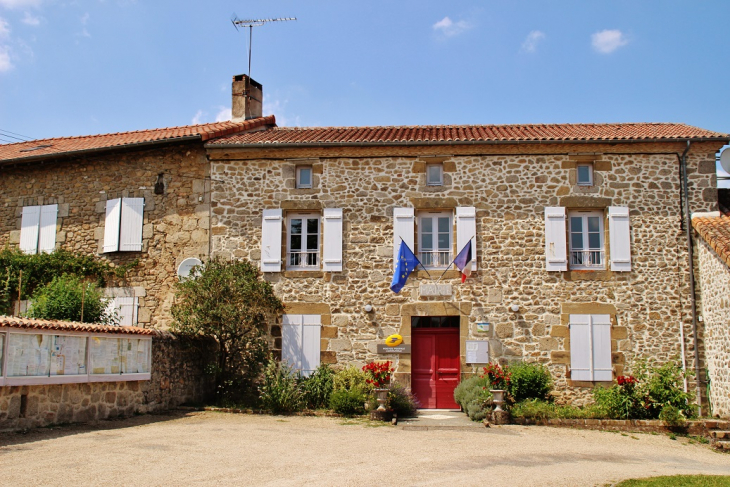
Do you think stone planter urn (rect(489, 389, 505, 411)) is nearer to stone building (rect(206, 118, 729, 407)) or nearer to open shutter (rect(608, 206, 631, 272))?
stone building (rect(206, 118, 729, 407))

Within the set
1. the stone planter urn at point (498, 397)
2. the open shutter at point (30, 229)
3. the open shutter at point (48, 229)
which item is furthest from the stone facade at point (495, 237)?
the open shutter at point (30, 229)

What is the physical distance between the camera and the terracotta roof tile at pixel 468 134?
12.9 metres

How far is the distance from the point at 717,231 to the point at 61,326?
10.4m

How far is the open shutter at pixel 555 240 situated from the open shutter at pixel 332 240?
12.3 feet

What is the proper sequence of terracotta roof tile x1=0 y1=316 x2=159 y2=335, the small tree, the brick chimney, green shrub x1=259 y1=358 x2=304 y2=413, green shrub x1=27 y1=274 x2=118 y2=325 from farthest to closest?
the brick chimney
the small tree
green shrub x1=259 y1=358 x2=304 y2=413
green shrub x1=27 y1=274 x2=118 y2=325
terracotta roof tile x1=0 y1=316 x2=159 y2=335

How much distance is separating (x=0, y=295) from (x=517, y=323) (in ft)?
32.0

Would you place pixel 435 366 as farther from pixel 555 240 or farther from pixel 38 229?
pixel 38 229

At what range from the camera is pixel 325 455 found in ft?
25.5

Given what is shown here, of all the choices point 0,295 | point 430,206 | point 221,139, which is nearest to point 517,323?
point 430,206

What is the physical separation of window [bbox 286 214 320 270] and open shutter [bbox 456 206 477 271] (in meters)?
2.63

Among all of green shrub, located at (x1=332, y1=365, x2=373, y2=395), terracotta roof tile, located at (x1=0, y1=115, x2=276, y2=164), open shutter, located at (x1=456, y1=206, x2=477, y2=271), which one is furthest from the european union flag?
terracotta roof tile, located at (x1=0, y1=115, x2=276, y2=164)

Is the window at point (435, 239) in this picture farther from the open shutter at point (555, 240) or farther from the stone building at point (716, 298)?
the stone building at point (716, 298)

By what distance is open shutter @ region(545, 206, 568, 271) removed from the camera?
41.1 feet

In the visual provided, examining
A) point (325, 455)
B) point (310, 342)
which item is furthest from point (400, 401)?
point (325, 455)
